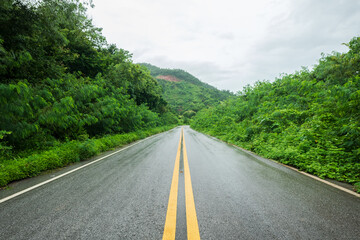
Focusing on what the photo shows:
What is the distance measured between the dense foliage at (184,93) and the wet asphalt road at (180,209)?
258 feet

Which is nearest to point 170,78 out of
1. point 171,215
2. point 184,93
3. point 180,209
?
point 184,93

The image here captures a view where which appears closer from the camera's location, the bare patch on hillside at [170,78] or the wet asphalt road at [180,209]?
the wet asphalt road at [180,209]

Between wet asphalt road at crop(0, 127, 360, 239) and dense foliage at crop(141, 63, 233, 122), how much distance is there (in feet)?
258

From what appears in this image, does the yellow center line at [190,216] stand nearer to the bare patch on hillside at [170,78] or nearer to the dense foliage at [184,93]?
the dense foliage at [184,93]

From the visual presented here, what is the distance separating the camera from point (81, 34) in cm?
1242

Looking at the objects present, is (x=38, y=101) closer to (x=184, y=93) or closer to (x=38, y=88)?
(x=38, y=88)

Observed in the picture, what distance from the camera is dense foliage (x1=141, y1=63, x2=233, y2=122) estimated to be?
85.9 metres

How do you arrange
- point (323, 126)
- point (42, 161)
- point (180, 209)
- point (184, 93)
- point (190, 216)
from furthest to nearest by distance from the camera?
1. point (184, 93)
2. point (323, 126)
3. point (42, 161)
4. point (180, 209)
5. point (190, 216)

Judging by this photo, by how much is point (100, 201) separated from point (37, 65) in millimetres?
8021

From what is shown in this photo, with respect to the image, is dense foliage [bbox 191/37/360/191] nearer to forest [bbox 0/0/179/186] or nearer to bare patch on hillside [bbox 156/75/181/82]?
forest [bbox 0/0/179/186]

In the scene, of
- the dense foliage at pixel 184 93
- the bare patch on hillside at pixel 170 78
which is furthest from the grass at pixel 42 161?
the bare patch on hillside at pixel 170 78

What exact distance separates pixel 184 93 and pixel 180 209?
306ft

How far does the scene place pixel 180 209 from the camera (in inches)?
98.1

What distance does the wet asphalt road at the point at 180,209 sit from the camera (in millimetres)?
1988
